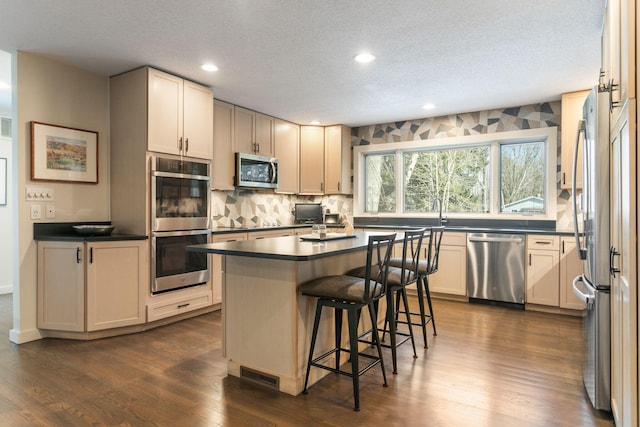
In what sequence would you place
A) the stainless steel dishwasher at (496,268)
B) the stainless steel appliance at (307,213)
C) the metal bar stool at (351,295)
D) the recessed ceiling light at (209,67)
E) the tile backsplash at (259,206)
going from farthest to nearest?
1. the stainless steel appliance at (307,213)
2. the tile backsplash at (259,206)
3. the stainless steel dishwasher at (496,268)
4. the recessed ceiling light at (209,67)
5. the metal bar stool at (351,295)

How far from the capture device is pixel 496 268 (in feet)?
14.9

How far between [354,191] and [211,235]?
8.91 feet

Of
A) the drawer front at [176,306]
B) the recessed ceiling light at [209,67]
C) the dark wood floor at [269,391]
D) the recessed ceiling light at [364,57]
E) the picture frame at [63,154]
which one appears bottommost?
the dark wood floor at [269,391]

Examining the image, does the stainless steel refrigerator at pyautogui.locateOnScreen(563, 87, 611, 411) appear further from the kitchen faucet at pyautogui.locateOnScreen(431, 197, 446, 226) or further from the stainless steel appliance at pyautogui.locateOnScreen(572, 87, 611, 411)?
the kitchen faucet at pyautogui.locateOnScreen(431, 197, 446, 226)

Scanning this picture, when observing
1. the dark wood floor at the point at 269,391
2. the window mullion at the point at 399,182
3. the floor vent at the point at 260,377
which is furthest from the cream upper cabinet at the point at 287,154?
the floor vent at the point at 260,377

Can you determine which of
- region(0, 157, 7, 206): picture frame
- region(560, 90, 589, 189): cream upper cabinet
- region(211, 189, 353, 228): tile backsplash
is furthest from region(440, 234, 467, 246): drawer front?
region(0, 157, 7, 206): picture frame

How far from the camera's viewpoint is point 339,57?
3.36 m

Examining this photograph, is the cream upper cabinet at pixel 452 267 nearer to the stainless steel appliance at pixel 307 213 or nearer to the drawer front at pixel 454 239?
the drawer front at pixel 454 239

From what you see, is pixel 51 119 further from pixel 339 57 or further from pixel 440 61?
pixel 440 61

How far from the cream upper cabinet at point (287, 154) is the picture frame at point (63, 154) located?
239cm

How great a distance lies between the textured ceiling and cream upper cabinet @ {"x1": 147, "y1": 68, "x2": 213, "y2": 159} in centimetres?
14

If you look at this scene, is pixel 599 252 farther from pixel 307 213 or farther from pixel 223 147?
pixel 307 213

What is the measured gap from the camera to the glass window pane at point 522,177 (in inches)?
191

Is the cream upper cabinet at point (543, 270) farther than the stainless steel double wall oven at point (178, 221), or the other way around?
the cream upper cabinet at point (543, 270)
